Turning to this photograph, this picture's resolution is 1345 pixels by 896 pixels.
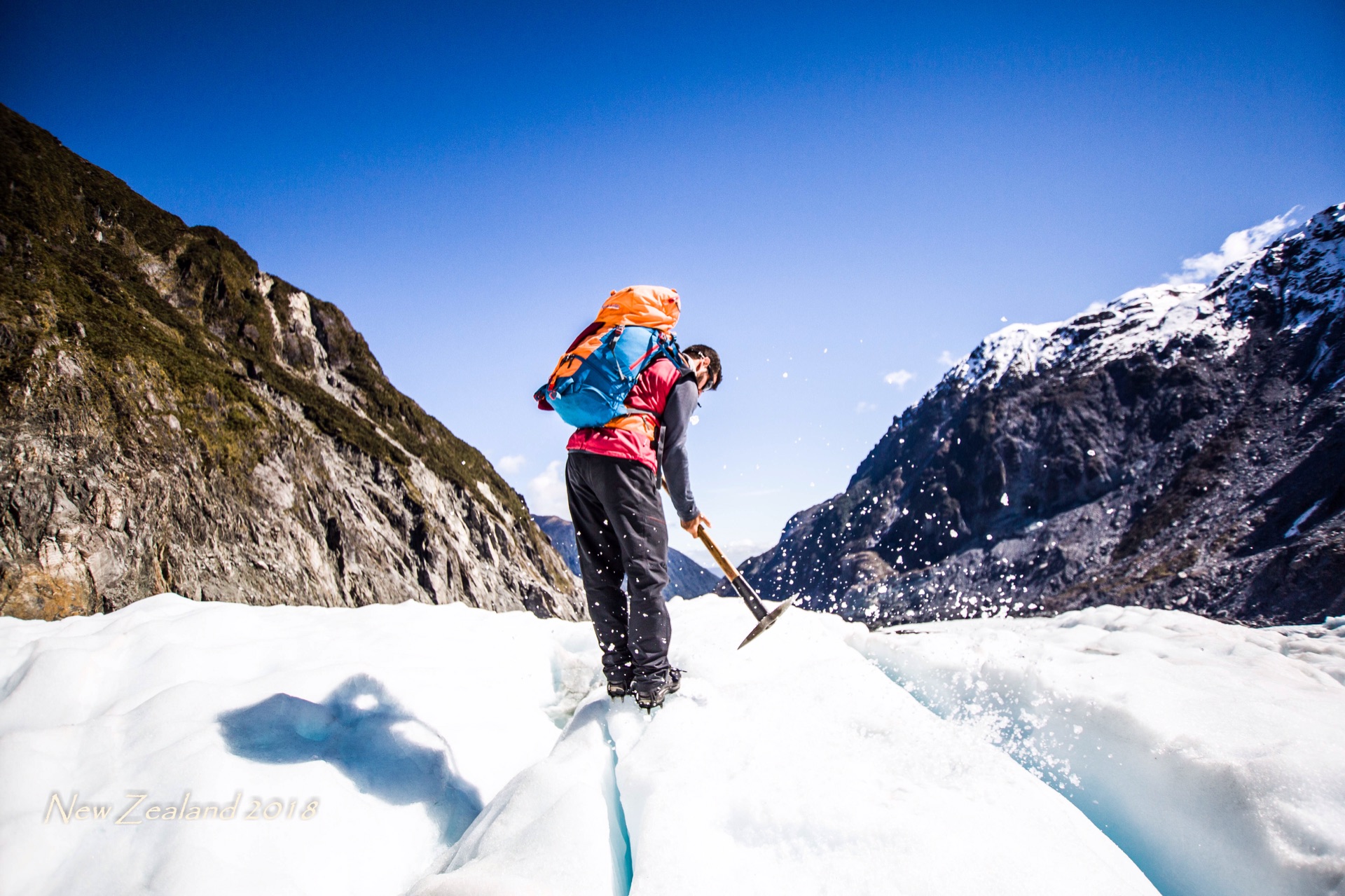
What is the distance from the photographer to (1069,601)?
61.3m

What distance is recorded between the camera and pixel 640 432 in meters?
2.96

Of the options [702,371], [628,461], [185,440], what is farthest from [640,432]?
[185,440]

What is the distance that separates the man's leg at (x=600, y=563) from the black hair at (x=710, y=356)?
109cm

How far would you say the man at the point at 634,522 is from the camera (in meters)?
2.84

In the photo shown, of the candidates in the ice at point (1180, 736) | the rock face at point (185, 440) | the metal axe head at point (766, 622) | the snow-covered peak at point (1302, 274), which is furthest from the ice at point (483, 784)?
the snow-covered peak at point (1302, 274)

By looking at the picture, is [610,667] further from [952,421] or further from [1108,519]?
[952,421]

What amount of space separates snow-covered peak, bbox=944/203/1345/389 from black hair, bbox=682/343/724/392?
362 feet

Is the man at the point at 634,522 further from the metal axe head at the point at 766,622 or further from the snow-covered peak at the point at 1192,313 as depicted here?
the snow-covered peak at the point at 1192,313

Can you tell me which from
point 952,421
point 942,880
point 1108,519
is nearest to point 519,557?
point 942,880

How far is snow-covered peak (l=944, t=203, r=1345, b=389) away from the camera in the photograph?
253 feet

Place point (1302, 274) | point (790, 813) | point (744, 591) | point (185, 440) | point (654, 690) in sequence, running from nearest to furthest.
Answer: point (790, 813), point (654, 690), point (744, 591), point (185, 440), point (1302, 274)

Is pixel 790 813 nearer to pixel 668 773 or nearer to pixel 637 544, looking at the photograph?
pixel 668 773

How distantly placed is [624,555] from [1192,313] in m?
131

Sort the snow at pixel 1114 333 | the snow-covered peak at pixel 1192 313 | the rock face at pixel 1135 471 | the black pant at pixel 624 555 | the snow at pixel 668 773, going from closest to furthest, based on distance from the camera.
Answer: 1. the snow at pixel 668 773
2. the black pant at pixel 624 555
3. the rock face at pixel 1135 471
4. the snow-covered peak at pixel 1192 313
5. the snow at pixel 1114 333
